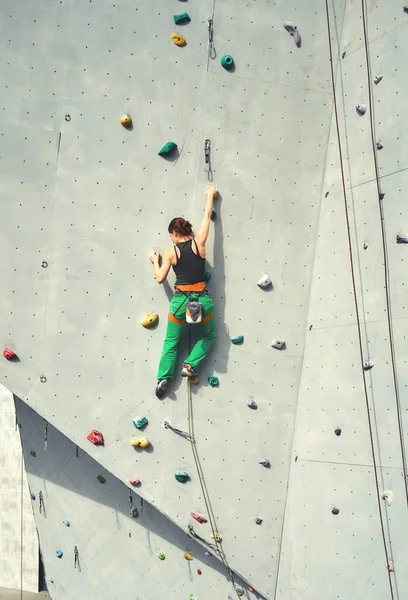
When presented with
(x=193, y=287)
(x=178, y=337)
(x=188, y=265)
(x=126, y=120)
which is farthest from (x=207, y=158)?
(x=178, y=337)

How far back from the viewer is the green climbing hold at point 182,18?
3.79 metres

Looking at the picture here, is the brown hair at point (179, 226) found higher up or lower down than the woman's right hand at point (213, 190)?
lower down

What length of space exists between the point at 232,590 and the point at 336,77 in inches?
161

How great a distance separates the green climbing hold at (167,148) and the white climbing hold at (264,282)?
44.1 inches

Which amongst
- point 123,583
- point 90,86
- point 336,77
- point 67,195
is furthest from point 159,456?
point 336,77

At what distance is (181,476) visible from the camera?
4164 millimetres

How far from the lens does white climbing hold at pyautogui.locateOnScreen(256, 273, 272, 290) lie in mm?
4027

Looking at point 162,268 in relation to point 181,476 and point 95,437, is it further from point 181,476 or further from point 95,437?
point 181,476

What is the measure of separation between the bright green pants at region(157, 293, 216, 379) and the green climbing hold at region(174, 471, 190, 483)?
74 centimetres

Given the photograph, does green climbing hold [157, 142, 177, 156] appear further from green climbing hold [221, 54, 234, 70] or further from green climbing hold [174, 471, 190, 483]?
green climbing hold [174, 471, 190, 483]

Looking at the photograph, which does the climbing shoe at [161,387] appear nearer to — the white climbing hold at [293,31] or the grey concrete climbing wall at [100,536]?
the grey concrete climbing wall at [100,536]

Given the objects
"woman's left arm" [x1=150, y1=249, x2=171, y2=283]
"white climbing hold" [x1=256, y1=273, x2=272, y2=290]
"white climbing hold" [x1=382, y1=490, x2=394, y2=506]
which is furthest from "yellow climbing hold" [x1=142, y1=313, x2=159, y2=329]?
"white climbing hold" [x1=382, y1=490, x2=394, y2=506]

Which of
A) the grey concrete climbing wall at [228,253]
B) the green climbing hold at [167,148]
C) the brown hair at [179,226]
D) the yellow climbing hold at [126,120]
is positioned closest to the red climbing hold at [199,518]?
the grey concrete climbing wall at [228,253]

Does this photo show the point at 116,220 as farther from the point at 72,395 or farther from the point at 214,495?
the point at 214,495
